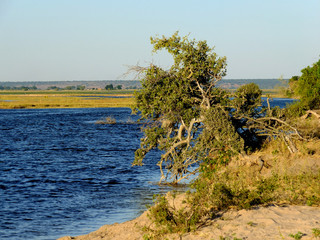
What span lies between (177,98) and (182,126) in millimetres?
1277

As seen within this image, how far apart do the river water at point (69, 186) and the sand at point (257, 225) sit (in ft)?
12.6

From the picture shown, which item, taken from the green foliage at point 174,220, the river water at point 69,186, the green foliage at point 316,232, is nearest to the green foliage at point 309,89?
the river water at point 69,186

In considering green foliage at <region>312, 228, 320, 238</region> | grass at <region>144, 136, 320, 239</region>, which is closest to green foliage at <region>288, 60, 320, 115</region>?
grass at <region>144, 136, 320, 239</region>

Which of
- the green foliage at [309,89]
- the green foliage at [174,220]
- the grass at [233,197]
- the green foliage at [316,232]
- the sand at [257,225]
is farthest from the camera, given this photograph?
the green foliage at [309,89]

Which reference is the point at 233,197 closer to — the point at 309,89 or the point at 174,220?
the point at 174,220

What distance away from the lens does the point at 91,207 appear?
18.4 meters

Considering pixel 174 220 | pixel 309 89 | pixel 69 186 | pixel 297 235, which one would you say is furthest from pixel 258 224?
pixel 309 89

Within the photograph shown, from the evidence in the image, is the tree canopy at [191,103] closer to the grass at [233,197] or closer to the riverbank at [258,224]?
the grass at [233,197]

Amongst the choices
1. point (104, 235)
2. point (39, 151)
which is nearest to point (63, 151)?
point (39, 151)

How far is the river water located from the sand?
12.6 ft

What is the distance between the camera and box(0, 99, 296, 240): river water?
1627cm

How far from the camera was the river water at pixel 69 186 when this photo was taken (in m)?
16.3

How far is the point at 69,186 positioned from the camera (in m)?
23.2

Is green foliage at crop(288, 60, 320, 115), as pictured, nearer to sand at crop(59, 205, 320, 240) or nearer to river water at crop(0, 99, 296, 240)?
river water at crop(0, 99, 296, 240)
